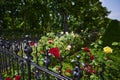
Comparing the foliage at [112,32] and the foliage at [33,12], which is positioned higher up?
the foliage at [33,12]

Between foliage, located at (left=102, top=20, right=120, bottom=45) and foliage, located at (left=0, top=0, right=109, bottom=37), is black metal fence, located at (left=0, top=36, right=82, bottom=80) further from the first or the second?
foliage, located at (left=0, top=0, right=109, bottom=37)

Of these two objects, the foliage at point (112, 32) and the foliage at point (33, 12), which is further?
the foliage at point (33, 12)

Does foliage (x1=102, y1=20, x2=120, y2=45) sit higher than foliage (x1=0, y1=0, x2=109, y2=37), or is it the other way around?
foliage (x1=0, y1=0, x2=109, y2=37)

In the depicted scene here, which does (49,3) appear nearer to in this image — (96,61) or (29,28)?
(29,28)

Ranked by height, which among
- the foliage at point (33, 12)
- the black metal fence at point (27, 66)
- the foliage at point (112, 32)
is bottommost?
the black metal fence at point (27, 66)

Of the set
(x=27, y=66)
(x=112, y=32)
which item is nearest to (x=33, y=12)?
(x=112, y=32)

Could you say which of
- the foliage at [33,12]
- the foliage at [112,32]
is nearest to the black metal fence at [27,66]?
the foliage at [112,32]

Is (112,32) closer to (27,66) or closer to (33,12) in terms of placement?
(27,66)

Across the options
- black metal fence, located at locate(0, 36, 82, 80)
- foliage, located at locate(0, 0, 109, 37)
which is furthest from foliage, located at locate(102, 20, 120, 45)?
foliage, located at locate(0, 0, 109, 37)

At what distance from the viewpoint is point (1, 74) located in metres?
7.91

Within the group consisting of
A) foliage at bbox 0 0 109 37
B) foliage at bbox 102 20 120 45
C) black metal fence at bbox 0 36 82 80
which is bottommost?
black metal fence at bbox 0 36 82 80

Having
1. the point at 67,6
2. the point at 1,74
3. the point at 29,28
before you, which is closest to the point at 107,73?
the point at 1,74

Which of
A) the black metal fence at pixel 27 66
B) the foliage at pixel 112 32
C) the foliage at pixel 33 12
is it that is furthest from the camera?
the foliage at pixel 33 12

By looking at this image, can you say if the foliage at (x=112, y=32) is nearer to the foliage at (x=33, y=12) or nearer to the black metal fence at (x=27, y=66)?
the black metal fence at (x=27, y=66)
